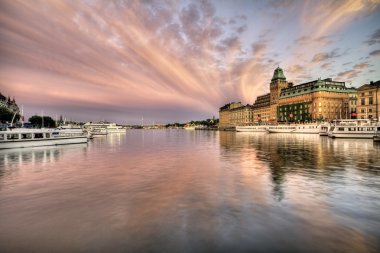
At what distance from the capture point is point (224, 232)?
1078 centimetres

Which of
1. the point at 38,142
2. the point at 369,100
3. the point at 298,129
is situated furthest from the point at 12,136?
the point at 369,100

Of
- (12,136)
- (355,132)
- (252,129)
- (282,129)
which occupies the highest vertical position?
(12,136)

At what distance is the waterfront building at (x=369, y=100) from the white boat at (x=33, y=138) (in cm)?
13309

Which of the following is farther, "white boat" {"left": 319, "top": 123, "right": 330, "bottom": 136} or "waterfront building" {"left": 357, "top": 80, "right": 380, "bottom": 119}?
"waterfront building" {"left": 357, "top": 80, "right": 380, "bottom": 119}

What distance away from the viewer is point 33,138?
5869 cm

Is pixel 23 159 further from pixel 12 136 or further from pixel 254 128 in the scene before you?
pixel 254 128

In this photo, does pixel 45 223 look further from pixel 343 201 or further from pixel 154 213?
pixel 343 201

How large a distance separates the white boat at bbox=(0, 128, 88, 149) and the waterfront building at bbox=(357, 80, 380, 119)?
133091 millimetres

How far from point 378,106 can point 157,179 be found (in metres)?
136

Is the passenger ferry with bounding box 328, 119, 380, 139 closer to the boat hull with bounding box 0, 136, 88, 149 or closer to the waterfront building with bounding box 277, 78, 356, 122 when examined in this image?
the boat hull with bounding box 0, 136, 88, 149

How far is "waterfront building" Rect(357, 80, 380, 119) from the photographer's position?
383ft

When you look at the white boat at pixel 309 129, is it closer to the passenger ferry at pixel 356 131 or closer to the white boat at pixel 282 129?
the white boat at pixel 282 129

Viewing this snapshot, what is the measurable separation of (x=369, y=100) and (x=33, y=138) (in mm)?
144805

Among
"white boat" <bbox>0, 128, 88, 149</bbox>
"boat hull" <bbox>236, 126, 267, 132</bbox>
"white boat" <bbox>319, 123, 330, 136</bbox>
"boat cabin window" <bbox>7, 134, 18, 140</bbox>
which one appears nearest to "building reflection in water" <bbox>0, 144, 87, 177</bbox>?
"white boat" <bbox>0, 128, 88, 149</bbox>
